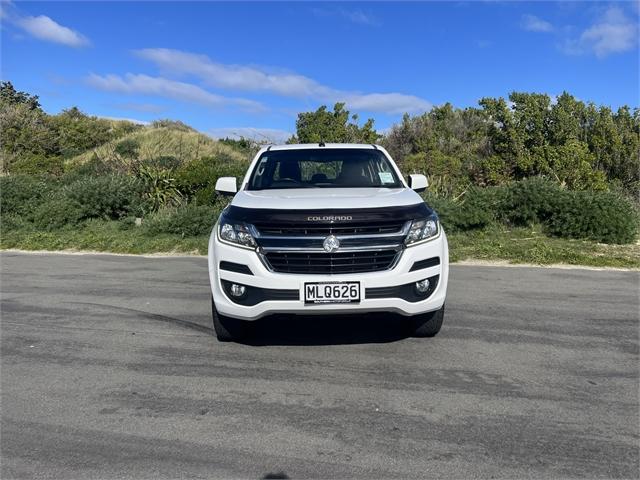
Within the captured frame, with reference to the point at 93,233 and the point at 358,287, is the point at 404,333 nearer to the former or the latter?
the point at 358,287

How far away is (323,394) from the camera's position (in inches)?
160

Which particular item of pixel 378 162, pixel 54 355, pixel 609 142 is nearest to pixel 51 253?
pixel 54 355

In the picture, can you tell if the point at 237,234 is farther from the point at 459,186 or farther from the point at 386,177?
the point at 459,186

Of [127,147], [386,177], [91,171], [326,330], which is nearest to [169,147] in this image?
[127,147]

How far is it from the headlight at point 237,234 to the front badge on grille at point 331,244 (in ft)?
1.88

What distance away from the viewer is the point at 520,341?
5.35m

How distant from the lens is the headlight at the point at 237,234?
459 centimetres

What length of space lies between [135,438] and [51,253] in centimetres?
1022

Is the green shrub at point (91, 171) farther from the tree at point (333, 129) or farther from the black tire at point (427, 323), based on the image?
the black tire at point (427, 323)

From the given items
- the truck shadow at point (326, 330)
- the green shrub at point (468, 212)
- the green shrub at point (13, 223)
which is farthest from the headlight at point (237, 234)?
the green shrub at point (13, 223)

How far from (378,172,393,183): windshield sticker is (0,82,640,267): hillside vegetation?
196 inches

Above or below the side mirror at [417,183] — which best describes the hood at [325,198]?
below

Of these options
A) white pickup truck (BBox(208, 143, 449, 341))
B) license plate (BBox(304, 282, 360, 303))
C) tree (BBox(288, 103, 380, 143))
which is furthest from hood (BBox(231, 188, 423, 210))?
tree (BBox(288, 103, 380, 143))

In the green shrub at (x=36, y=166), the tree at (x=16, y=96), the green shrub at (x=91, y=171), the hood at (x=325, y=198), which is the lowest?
the hood at (x=325, y=198)
